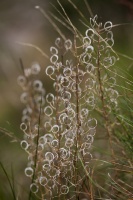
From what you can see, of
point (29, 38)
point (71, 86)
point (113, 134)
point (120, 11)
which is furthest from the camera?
point (29, 38)

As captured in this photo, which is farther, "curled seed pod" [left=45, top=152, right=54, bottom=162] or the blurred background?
the blurred background

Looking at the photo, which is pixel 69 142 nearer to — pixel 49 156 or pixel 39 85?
pixel 49 156

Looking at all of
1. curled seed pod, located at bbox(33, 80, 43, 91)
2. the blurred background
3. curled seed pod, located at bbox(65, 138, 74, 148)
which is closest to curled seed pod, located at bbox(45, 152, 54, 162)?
curled seed pod, located at bbox(65, 138, 74, 148)

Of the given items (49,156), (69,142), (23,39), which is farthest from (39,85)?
(23,39)

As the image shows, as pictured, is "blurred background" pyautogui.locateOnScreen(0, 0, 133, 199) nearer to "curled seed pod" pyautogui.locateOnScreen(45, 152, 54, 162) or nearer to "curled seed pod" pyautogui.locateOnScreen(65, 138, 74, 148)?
"curled seed pod" pyautogui.locateOnScreen(45, 152, 54, 162)

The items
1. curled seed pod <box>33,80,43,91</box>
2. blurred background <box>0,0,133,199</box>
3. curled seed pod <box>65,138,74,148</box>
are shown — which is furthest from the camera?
blurred background <box>0,0,133,199</box>

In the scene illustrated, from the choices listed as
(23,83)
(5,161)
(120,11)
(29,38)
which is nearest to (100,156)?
(23,83)

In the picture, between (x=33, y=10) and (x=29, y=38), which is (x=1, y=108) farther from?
(x=33, y=10)

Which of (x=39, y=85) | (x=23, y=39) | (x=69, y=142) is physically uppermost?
(x=39, y=85)
